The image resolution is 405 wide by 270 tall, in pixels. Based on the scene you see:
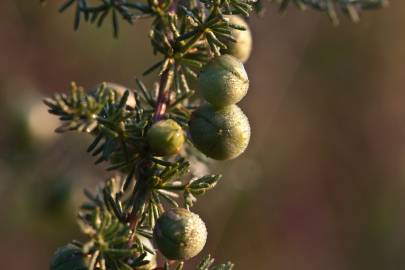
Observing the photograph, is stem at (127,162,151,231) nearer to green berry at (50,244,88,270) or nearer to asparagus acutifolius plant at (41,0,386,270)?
asparagus acutifolius plant at (41,0,386,270)

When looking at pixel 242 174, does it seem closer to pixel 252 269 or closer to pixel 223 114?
pixel 252 269

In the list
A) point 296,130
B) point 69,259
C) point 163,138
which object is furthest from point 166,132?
point 296,130

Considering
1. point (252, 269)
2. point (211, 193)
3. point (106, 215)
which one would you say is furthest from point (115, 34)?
point (252, 269)

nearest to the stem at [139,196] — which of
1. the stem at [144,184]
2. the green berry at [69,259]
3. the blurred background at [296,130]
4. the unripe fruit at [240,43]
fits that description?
the stem at [144,184]

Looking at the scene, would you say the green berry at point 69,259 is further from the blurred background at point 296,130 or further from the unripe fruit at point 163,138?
the blurred background at point 296,130

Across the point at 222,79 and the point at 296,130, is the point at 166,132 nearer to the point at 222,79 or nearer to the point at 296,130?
the point at 222,79

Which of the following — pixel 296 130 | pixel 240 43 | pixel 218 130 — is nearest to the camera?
pixel 218 130

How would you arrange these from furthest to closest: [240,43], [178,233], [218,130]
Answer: [240,43] < [218,130] < [178,233]

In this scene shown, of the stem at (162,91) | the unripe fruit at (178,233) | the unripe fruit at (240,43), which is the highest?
the stem at (162,91)
